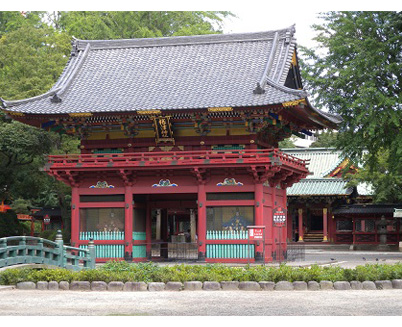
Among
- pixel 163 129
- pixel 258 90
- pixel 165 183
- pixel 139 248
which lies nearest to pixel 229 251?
pixel 165 183

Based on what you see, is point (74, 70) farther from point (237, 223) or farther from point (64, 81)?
point (237, 223)

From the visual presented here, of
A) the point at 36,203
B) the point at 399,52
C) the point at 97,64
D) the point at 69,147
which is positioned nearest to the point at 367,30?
the point at 399,52

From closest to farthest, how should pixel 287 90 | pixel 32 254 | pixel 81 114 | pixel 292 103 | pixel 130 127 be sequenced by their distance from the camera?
pixel 32 254 → pixel 292 103 → pixel 287 90 → pixel 81 114 → pixel 130 127

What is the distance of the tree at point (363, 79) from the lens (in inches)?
1547

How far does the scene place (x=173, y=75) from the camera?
4047 centimetres

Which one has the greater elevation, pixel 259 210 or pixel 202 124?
pixel 202 124

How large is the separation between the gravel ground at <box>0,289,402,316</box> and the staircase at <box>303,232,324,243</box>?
4302 centimetres

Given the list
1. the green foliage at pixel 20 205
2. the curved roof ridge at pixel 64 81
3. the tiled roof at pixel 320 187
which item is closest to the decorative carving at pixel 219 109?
Result: the curved roof ridge at pixel 64 81

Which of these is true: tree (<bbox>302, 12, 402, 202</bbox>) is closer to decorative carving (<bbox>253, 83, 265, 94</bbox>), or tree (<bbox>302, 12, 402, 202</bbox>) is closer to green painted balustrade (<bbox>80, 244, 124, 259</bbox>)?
decorative carving (<bbox>253, 83, 265, 94</bbox>)

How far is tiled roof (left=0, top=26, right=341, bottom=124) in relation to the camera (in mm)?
36800

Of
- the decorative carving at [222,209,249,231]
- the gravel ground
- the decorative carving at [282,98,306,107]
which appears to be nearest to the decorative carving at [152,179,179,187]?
the decorative carving at [222,209,249,231]

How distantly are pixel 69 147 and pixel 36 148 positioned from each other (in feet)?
14.3

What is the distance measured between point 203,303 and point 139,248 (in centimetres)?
1981

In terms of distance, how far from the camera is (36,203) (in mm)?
65062
